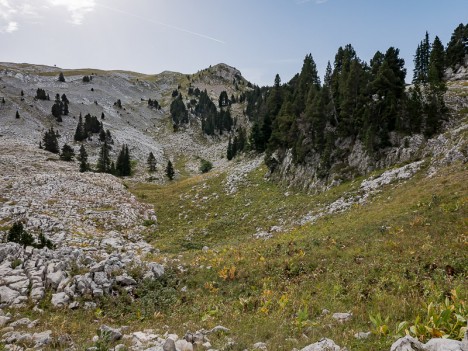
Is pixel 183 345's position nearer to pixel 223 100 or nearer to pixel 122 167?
pixel 122 167

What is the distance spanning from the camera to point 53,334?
388 inches

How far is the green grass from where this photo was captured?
9695 mm

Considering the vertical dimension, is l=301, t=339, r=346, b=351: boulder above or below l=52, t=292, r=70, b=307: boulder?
above

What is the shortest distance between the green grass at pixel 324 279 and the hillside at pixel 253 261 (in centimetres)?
7

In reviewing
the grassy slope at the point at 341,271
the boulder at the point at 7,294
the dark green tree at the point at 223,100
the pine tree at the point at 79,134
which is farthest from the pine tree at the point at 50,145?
the dark green tree at the point at 223,100

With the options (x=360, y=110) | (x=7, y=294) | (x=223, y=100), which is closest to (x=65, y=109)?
(x=223, y=100)

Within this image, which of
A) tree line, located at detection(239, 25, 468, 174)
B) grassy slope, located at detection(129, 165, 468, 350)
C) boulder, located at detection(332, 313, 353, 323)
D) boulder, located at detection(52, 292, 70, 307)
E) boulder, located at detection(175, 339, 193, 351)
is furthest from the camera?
tree line, located at detection(239, 25, 468, 174)

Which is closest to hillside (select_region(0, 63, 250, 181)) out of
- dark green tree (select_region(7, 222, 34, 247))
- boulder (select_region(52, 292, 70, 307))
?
dark green tree (select_region(7, 222, 34, 247))

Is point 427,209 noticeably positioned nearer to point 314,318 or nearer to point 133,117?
point 314,318

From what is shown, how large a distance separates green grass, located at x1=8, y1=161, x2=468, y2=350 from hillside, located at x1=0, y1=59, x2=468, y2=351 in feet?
0.24

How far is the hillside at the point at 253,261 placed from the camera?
30.8 ft

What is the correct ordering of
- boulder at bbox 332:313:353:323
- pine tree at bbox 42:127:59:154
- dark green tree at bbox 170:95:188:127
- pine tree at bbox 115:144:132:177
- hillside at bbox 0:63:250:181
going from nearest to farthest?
boulder at bbox 332:313:353:323, pine tree at bbox 115:144:132:177, pine tree at bbox 42:127:59:154, hillside at bbox 0:63:250:181, dark green tree at bbox 170:95:188:127

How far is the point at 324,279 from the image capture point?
14102mm

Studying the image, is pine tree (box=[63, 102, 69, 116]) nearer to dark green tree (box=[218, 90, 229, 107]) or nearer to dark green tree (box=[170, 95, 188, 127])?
dark green tree (box=[170, 95, 188, 127])
